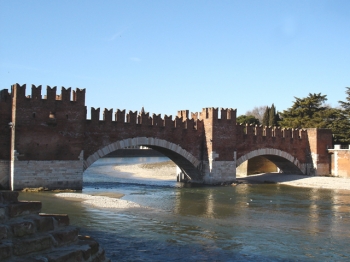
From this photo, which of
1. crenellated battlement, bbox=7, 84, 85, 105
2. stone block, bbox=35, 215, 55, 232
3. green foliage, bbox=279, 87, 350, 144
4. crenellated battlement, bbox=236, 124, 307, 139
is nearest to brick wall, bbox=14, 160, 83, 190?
crenellated battlement, bbox=7, 84, 85, 105

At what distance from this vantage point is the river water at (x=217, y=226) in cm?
953

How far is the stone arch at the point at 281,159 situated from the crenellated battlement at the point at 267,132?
1067 mm

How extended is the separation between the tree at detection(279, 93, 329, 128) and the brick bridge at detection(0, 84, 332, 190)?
8.66 metres

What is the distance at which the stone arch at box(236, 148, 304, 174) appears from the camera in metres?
27.9

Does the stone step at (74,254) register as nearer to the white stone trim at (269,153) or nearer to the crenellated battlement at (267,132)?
the white stone trim at (269,153)

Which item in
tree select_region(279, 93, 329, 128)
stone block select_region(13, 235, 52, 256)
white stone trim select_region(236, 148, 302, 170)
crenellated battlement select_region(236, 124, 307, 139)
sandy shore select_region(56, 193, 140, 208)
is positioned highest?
tree select_region(279, 93, 329, 128)

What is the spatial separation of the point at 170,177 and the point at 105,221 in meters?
19.5

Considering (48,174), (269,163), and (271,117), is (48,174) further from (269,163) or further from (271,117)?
(271,117)

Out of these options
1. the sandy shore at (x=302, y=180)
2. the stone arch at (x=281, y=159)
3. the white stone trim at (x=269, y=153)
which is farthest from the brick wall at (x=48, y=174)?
the sandy shore at (x=302, y=180)

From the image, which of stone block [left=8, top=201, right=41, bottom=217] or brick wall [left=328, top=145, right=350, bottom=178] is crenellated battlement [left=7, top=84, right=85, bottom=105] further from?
brick wall [left=328, top=145, right=350, bottom=178]

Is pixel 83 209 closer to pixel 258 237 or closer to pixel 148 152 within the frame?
pixel 258 237

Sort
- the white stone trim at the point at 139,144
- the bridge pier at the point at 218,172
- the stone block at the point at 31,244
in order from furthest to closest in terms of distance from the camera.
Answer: the bridge pier at the point at 218,172, the white stone trim at the point at 139,144, the stone block at the point at 31,244

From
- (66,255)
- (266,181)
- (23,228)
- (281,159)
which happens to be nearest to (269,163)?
(281,159)

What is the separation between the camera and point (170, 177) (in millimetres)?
32125
